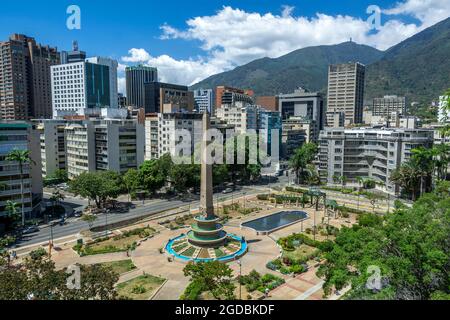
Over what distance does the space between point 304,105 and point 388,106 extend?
51335 mm

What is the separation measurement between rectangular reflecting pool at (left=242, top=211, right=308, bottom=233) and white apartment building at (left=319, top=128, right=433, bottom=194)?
22.0 meters

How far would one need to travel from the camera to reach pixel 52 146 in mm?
75250

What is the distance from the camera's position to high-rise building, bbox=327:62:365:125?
548 feet

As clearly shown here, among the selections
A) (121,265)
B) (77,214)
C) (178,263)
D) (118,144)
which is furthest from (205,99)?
(121,265)

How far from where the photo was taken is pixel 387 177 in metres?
64.6

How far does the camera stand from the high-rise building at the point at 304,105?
15125 centimetres

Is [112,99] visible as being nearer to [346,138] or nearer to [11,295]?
[346,138]

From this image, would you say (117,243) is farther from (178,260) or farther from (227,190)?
(227,190)

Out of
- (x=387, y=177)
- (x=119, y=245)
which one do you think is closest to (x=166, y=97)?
(x=387, y=177)

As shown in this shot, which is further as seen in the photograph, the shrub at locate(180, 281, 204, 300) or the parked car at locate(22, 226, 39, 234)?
the parked car at locate(22, 226, 39, 234)

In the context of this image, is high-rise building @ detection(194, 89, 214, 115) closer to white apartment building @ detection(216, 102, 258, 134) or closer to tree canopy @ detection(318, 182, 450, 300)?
white apartment building @ detection(216, 102, 258, 134)

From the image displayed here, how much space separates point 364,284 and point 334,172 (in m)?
58.4
